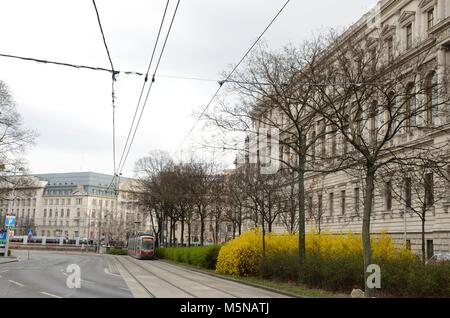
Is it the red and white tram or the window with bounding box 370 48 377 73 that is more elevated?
the window with bounding box 370 48 377 73

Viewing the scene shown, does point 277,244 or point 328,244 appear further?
point 277,244

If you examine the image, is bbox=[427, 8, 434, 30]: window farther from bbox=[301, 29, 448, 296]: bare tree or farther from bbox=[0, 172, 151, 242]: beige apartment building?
bbox=[0, 172, 151, 242]: beige apartment building

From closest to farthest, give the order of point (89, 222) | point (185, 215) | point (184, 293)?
point (184, 293), point (185, 215), point (89, 222)

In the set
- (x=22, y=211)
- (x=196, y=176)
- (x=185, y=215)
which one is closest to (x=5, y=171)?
(x=196, y=176)

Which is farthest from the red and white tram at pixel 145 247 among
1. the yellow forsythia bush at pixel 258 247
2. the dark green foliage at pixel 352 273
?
the dark green foliage at pixel 352 273

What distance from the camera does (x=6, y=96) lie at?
40.7 meters

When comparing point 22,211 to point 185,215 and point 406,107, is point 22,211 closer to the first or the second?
point 185,215

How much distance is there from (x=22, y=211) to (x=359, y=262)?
133796 mm

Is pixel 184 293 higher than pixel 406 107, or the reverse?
pixel 406 107

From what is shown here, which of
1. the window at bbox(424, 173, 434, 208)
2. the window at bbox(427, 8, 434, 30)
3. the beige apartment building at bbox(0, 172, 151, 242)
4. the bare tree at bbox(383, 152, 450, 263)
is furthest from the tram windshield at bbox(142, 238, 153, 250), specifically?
the beige apartment building at bbox(0, 172, 151, 242)

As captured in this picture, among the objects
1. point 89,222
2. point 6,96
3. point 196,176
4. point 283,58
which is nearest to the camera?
point 283,58

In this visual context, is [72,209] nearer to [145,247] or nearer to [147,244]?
[147,244]

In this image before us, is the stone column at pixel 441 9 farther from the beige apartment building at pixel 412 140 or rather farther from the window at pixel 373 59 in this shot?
the window at pixel 373 59

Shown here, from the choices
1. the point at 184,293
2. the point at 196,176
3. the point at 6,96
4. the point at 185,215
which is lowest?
the point at 184,293
